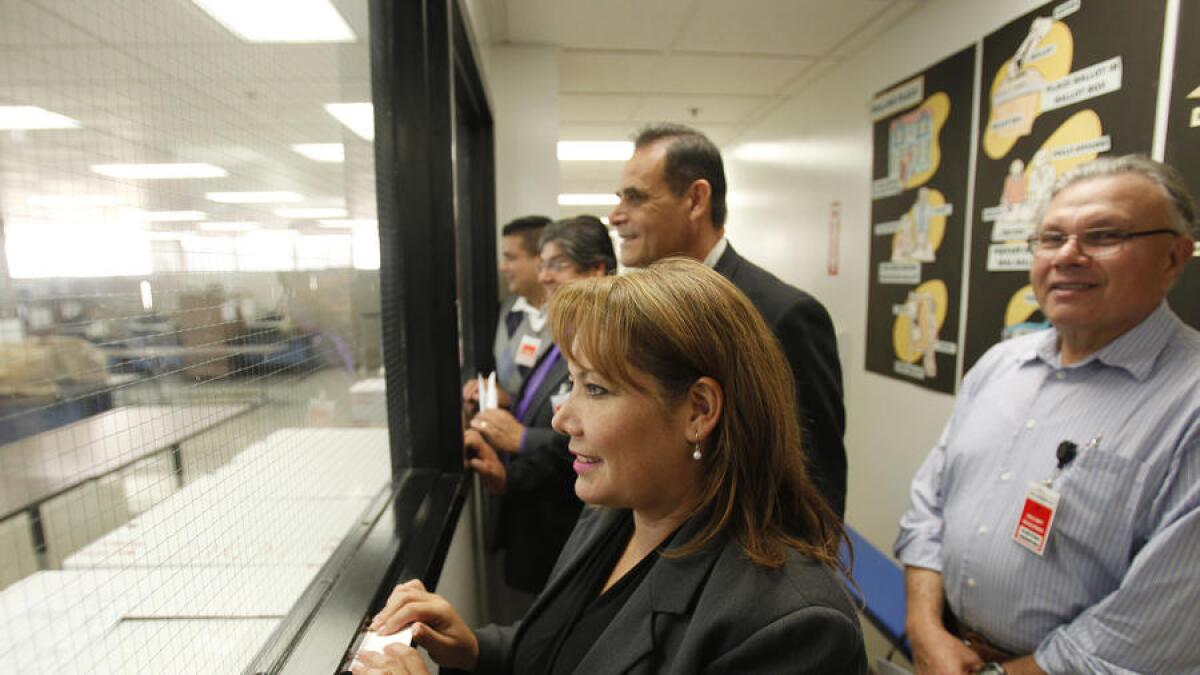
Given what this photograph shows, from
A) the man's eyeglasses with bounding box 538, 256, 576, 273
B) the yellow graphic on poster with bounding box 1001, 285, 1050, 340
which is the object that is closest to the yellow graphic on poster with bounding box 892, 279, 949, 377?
the yellow graphic on poster with bounding box 1001, 285, 1050, 340

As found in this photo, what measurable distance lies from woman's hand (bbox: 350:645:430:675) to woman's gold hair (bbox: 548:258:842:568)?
402mm

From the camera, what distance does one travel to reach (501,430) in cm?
192

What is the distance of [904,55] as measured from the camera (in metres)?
2.92

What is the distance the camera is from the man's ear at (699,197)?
1613 mm

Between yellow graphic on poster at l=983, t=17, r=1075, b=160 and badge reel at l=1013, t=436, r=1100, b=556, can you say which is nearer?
badge reel at l=1013, t=436, r=1100, b=556

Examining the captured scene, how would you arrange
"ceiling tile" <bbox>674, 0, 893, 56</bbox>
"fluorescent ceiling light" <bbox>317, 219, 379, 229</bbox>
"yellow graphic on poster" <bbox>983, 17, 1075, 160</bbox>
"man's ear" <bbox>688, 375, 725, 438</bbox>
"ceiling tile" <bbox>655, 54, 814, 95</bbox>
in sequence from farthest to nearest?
"ceiling tile" <bbox>655, 54, 814, 95</bbox> < "ceiling tile" <bbox>674, 0, 893, 56</bbox> < "yellow graphic on poster" <bbox>983, 17, 1075, 160</bbox> < "fluorescent ceiling light" <bbox>317, 219, 379, 229</bbox> < "man's ear" <bbox>688, 375, 725, 438</bbox>

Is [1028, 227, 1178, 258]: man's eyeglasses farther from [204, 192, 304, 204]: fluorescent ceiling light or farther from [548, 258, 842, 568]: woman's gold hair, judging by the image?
[204, 192, 304, 204]: fluorescent ceiling light

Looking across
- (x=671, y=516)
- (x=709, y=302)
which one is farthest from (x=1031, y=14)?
(x=671, y=516)

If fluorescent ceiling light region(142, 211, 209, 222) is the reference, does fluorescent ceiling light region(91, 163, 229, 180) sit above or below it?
above

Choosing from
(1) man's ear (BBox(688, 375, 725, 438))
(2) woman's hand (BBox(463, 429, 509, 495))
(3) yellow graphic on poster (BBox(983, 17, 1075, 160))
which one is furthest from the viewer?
(3) yellow graphic on poster (BBox(983, 17, 1075, 160))

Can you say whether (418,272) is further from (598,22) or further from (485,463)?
(598,22)

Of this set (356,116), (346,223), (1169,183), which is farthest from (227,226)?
(1169,183)

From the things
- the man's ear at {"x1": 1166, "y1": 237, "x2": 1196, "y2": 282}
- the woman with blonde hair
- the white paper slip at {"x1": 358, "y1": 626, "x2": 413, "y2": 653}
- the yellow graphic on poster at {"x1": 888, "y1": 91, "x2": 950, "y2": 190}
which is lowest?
the white paper slip at {"x1": 358, "y1": 626, "x2": 413, "y2": 653}

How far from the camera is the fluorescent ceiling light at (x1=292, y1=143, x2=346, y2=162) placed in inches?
37.5
